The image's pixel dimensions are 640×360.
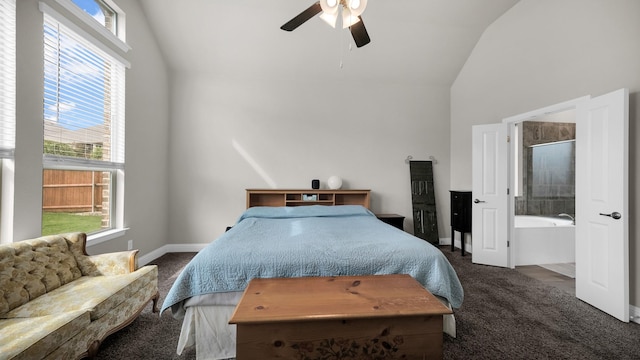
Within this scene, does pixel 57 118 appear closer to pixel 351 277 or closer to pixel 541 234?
pixel 351 277

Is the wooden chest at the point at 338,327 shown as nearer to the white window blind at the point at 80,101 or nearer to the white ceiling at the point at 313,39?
the white window blind at the point at 80,101

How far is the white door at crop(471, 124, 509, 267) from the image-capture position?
10.8 feet

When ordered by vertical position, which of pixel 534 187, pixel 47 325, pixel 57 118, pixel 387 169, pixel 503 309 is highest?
pixel 57 118

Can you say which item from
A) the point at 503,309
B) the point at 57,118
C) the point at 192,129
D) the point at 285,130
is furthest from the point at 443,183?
the point at 57,118

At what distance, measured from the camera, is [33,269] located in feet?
5.23

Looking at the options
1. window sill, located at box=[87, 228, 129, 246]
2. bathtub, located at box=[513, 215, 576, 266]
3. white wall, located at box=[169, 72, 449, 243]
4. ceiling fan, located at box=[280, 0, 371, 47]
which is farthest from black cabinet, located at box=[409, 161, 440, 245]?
window sill, located at box=[87, 228, 129, 246]

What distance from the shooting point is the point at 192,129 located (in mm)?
3936

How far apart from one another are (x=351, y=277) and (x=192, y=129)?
3.48m

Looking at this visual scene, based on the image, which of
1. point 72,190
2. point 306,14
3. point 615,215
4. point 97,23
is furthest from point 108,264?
point 615,215

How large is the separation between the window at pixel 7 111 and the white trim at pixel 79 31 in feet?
0.75

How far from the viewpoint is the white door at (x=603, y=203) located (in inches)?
79.7

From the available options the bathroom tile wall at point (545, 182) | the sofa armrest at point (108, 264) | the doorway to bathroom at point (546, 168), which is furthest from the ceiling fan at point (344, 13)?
the bathroom tile wall at point (545, 182)

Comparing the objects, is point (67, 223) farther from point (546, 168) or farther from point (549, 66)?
point (546, 168)

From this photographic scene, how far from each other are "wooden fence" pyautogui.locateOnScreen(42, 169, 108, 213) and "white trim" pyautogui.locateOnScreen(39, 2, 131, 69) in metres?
1.25
